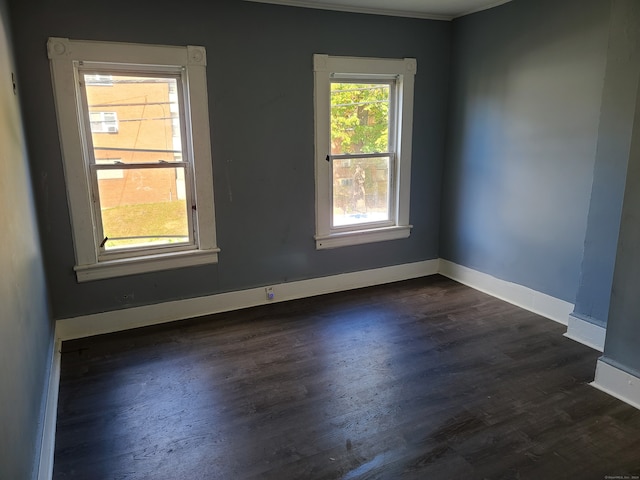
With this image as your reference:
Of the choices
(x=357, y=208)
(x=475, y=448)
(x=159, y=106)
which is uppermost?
(x=159, y=106)

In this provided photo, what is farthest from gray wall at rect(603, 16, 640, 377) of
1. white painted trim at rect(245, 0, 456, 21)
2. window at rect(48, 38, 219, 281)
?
window at rect(48, 38, 219, 281)

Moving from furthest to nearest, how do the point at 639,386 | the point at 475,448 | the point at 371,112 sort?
the point at 371,112 < the point at 639,386 < the point at 475,448

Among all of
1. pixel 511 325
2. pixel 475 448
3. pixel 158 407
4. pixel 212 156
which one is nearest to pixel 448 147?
pixel 511 325

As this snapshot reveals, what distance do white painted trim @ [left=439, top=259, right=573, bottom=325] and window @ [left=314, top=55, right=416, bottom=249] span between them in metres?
0.67

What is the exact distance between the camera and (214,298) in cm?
380

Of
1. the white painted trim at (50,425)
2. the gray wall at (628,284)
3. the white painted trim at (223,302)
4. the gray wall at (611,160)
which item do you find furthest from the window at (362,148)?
the white painted trim at (50,425)

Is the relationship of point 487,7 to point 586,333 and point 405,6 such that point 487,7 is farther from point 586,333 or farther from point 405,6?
point 586,333

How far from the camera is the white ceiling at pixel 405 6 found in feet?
11.9

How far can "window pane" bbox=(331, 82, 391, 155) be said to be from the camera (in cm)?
400

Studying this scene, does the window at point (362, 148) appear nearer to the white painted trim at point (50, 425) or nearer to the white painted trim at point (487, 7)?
the white painted trim at point (487, 7)

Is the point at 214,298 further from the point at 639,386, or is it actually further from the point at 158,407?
the point at 639,386

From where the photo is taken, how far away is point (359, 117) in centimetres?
411

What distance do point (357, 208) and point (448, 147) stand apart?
1.15 metres

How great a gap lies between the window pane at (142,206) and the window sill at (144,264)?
13 centimetres
